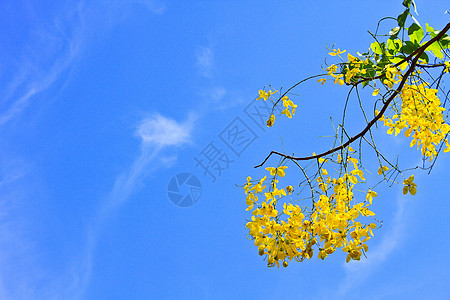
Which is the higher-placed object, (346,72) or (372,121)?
(346,72)

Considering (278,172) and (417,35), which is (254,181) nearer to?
(278,172)

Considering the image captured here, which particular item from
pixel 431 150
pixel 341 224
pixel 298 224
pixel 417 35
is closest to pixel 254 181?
pixel 298 224

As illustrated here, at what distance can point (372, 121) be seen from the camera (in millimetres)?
1321

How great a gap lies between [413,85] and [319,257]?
729mm

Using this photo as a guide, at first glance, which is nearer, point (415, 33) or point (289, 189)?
point (289, 189)

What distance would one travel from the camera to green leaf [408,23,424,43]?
1.62 meters

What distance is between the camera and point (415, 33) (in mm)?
1635

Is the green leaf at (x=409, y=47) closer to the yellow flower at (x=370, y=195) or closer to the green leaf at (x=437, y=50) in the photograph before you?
the green leaf at (x=437, y=50)

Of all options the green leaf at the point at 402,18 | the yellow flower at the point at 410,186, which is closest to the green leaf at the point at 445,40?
the green leaf at the point at 402,18

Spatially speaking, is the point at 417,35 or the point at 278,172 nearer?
the point at 278,172

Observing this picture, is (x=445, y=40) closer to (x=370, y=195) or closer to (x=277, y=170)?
(x=370, y=195)

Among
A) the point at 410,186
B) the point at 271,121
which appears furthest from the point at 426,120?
the point at 271,121

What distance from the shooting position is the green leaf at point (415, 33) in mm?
1615

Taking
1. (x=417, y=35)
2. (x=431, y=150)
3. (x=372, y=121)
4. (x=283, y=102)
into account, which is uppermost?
(x=283, y=102)
